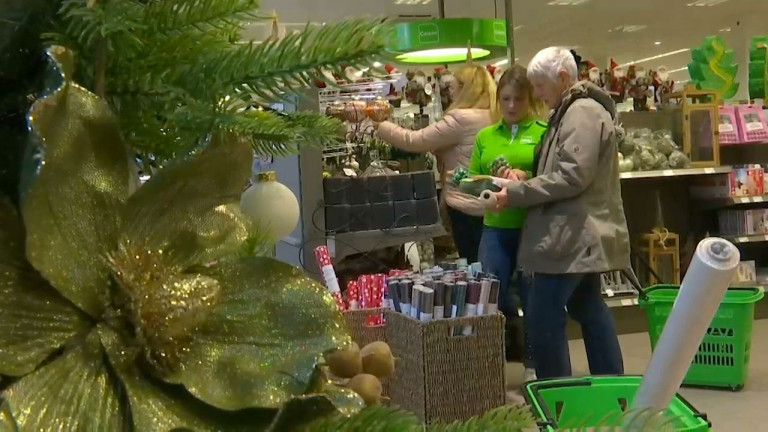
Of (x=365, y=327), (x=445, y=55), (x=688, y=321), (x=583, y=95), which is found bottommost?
(x=365, y=327)

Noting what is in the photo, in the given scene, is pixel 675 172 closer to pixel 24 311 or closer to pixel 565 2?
pixel 24 311

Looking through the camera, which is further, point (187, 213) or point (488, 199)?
point (488, 199)

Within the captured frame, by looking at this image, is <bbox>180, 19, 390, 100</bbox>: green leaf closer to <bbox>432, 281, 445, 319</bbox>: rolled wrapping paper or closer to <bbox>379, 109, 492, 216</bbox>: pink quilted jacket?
<bbox>432, 281, 445, 319</bbox>: rolled wrapping paper

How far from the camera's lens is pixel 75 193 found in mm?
287

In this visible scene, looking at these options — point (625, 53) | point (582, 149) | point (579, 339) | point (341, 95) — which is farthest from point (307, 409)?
point (625, 53)

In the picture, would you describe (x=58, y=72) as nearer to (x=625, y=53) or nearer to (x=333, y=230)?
(x=333, y=230)

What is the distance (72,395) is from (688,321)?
0.42 meters

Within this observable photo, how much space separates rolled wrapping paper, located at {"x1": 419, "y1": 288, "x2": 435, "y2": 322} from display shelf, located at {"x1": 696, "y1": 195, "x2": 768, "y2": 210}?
2.93 metres

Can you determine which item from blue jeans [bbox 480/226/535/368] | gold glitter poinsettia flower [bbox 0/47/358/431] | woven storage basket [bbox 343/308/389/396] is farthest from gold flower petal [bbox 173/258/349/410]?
blue jeans [bbox 480/226/535/368]

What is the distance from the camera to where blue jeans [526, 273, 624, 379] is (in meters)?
2.53

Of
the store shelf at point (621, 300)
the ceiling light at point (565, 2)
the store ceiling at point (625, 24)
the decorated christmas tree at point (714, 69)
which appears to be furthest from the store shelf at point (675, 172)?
the ceiling light at point (565, 2)

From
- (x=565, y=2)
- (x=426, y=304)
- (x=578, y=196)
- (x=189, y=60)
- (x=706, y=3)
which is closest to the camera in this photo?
(x=189, y=60)

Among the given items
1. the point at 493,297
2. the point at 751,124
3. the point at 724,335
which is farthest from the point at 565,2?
the point at 493,297

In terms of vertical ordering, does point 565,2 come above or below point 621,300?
above
